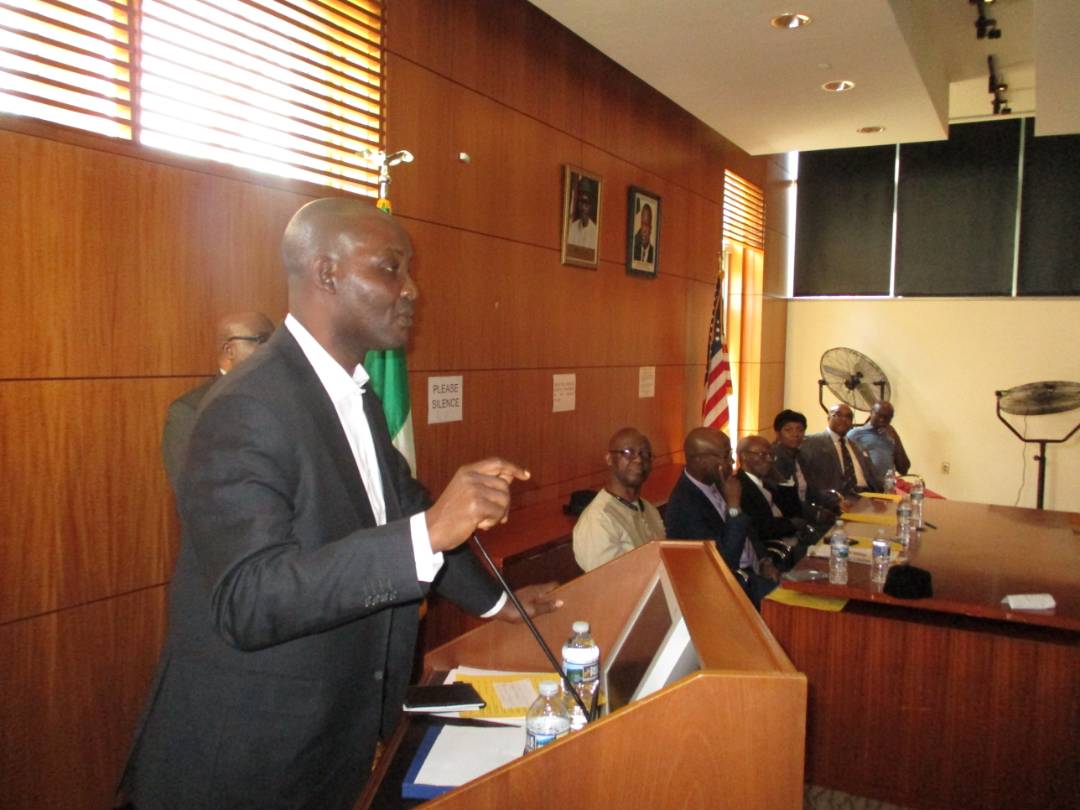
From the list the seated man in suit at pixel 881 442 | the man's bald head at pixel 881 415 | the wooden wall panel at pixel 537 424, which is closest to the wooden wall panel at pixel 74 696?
the wooden wall panel at pixel 537 424

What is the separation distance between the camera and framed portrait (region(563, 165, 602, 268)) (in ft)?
15.6

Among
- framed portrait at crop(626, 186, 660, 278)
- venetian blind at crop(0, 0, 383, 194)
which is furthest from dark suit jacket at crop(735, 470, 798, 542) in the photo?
venetian blind at crop(0, 0, 383, 194)

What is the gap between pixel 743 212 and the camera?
7641 millimetres

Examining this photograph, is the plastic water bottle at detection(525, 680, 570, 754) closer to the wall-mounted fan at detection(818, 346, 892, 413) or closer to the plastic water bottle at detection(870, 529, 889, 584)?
the plastic water bottle at detection(870, 529, 889, 584)

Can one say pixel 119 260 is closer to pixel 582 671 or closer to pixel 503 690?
pixel 503 690

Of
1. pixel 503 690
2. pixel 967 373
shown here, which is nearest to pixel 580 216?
pixel 503 690

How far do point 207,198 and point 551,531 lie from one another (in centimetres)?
230

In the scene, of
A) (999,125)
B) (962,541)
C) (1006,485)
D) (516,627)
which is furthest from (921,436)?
(516,627)

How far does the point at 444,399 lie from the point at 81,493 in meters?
1.83

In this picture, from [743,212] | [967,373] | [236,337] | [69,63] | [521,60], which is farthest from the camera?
[967,373]

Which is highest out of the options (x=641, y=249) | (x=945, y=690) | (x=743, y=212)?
(x=743, y=212)

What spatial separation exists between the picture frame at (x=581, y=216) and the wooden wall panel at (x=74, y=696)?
3.12 m

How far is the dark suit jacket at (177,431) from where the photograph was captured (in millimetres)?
2379

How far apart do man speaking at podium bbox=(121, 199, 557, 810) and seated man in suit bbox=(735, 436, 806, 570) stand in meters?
3.44
